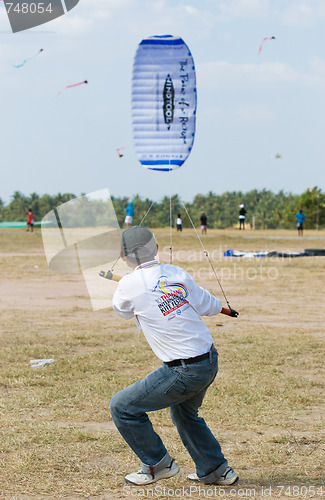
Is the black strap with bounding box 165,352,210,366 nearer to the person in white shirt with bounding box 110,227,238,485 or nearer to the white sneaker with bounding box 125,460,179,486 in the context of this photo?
the person in white shirt with bounding box 110,227,238,485

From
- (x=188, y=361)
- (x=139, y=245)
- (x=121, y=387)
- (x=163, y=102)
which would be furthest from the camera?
(x=163, y=102)

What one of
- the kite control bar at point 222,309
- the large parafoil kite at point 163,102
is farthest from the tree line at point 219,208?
the kite control bar at point 222,309

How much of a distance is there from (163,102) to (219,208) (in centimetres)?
4631

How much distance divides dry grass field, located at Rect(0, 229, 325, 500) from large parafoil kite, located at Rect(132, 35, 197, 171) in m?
3.33

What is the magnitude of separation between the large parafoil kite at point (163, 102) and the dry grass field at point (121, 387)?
A: 333cm

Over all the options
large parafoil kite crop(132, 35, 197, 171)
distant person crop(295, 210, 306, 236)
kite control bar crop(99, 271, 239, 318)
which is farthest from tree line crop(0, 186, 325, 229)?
kite control bar crop(99, 271, 239, 318)

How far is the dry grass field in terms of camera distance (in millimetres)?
4176

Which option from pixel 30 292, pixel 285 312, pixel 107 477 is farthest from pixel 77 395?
pixel 30 292

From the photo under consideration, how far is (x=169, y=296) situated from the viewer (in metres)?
3.76

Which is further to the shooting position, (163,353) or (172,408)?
(172,408)

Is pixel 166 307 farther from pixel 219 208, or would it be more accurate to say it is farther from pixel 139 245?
pixel 219 208

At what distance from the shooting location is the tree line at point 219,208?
46625 millimetres

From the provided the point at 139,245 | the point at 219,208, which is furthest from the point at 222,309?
the point at 219,208

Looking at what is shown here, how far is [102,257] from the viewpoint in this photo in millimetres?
21547
